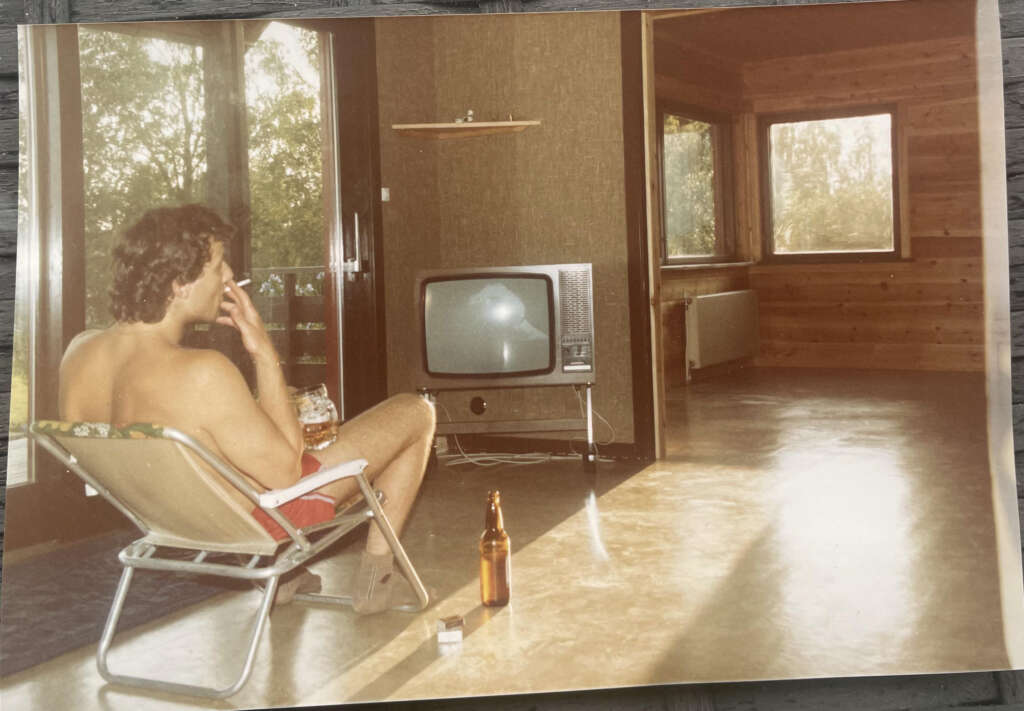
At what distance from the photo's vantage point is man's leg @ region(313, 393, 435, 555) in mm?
2252

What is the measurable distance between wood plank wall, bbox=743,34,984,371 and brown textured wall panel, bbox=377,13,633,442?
397mm

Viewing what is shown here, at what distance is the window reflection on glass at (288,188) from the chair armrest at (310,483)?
0.22 meters

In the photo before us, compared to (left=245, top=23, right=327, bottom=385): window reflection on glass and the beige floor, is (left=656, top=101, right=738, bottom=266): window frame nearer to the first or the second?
the beige floor

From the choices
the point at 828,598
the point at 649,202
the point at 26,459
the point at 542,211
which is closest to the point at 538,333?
the point at 542,211

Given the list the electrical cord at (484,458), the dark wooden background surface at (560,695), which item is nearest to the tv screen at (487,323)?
the electrical cord at (484,458)

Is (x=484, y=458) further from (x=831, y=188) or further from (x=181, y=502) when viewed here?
(x=831, y=188)

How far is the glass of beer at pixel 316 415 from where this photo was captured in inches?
87.0

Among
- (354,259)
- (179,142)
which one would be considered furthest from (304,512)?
(179,142)

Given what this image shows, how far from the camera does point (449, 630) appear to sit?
2.15m

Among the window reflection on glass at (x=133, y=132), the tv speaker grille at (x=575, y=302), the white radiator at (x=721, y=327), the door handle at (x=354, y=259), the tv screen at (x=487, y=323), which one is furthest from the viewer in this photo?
the white radiator at (x=721, y=327)

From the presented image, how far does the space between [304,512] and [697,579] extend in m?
0.87

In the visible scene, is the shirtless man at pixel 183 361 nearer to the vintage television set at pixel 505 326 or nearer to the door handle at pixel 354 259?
the door handle at pixel 354 259

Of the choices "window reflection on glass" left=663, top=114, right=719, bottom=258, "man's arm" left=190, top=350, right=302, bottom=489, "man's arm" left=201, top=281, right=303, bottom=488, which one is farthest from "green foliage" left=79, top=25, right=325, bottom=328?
"window reflection on glass" left=663, top=114, right=719, bottom=258

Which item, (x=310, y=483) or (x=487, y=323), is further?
(x=487, y=323)
